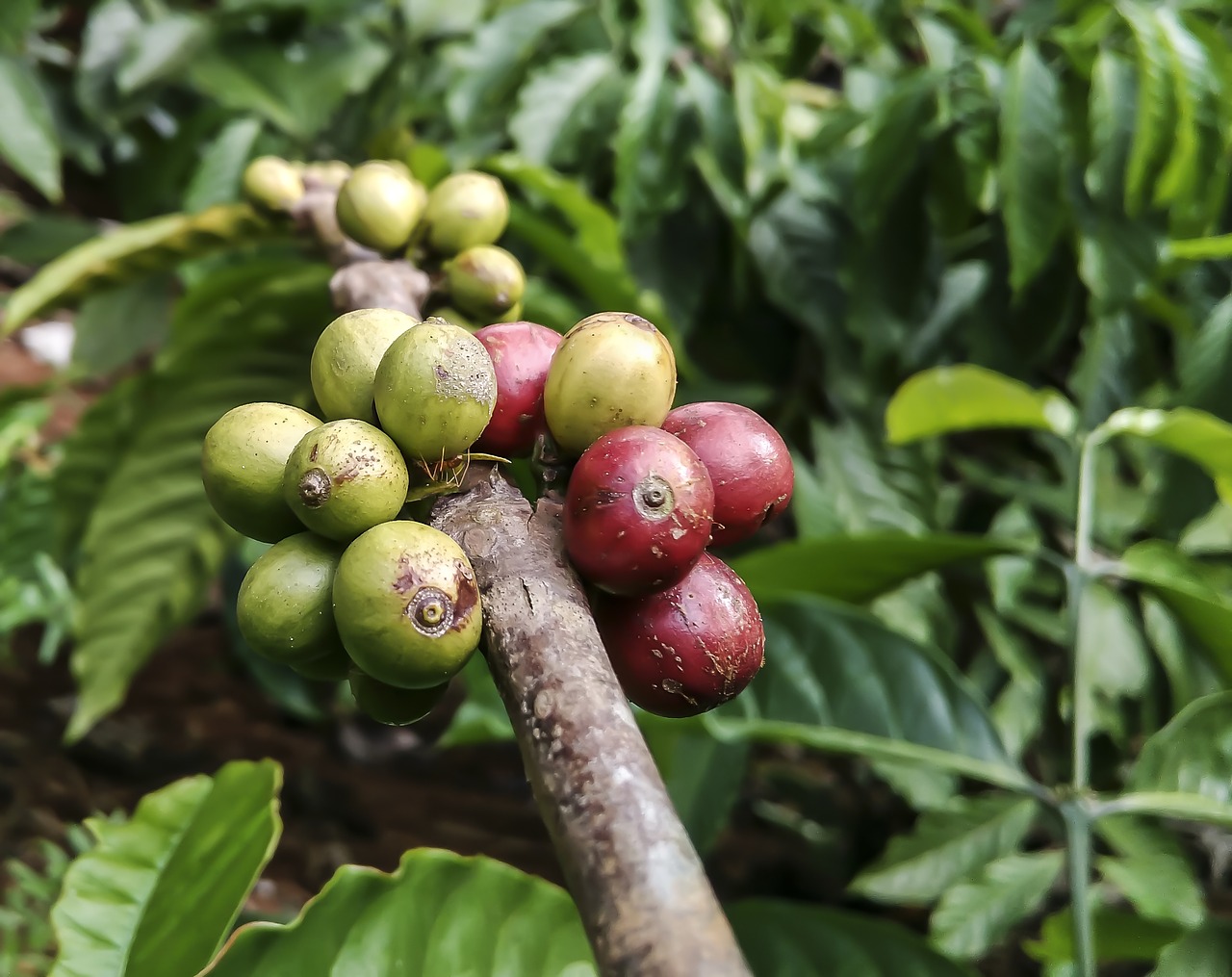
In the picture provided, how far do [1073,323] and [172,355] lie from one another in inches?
56.1

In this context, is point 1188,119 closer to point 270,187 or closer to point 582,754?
point 270,187

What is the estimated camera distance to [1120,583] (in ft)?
4.59

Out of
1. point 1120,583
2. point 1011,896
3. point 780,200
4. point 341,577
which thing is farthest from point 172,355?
point 1120,583

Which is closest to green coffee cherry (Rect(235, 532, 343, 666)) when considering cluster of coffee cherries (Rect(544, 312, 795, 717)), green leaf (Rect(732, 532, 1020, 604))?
cluster of coffee cherries (Rect(544, 312, 795, 717))

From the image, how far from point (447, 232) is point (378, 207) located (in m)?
0.06

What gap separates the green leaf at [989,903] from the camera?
1052 millimetres

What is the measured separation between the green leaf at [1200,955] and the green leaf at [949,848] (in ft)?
0.58

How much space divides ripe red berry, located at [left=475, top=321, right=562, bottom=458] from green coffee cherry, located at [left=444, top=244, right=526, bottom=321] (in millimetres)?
190

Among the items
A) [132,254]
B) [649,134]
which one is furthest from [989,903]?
[132,254]

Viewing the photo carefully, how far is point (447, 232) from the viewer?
2.55 feet

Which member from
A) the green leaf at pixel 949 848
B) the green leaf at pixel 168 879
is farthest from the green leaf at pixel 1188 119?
the green leaf at pixel 168 879

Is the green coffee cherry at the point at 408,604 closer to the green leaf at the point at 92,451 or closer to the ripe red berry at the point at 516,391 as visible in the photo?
the ripe red berry at the point at 516,391

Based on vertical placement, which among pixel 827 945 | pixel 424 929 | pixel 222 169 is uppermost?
pixel 222 169

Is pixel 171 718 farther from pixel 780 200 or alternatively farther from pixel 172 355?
pixel 780 200
